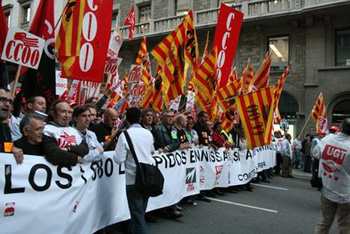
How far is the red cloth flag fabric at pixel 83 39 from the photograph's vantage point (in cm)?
462

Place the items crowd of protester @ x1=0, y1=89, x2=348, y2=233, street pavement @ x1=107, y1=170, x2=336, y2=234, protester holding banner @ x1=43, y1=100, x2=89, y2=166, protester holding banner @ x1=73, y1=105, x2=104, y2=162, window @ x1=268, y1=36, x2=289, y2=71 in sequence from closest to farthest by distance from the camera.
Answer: crowd of protester @ x1=0, y1=89, x2=348, y2=233 < protester holding banner @ x1=43, y1=100, x2=89, y2=166 < protester holding banner @ x1=73, y1=105, x2=104, y2=162 < street pavement @ x1=107, y1=170, x2=336, y2=234 < window @ x1=268, y1=36, x2=289, y2=71

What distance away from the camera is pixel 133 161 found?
3752 mm

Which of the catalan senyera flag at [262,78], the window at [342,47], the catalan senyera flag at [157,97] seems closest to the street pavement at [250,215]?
the catalan senyera flag at [157,97]

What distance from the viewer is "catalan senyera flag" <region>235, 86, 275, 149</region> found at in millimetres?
6602

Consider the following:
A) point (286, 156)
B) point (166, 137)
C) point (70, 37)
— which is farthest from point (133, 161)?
point (286, 156)

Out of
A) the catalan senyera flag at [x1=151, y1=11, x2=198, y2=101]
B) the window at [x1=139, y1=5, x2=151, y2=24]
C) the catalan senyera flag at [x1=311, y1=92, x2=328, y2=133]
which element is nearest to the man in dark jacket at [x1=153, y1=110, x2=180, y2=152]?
the catalan senyera flag at [x1=151, y1=11, x2=198, y2=101]

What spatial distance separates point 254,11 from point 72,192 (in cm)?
1668

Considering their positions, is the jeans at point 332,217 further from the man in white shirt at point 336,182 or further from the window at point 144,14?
the window at point 144,14

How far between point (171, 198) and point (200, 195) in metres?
1.47

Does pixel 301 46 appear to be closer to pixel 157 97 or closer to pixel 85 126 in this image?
pixel 157 97

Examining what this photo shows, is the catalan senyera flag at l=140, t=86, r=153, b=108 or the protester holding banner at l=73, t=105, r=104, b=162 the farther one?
the catalan senyera flag at l=140, t=86, r=153, b=108

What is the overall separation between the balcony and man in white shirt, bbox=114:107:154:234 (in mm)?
15025

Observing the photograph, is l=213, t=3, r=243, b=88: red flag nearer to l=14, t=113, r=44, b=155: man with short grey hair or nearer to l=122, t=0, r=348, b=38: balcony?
l=14, t=113, r=44, b=155: man with short grey hair

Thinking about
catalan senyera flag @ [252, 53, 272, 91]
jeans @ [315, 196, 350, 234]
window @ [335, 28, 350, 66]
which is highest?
window @ [335, 28, 350, 66]
